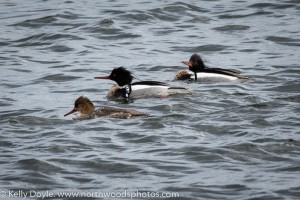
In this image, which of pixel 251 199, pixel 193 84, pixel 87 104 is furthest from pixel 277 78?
pixel 251 199

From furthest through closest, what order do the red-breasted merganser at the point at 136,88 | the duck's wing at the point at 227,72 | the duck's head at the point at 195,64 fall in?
the duck's head at the point at 195,64 < the duck's wing at the point at 227,72 < the red-breasted merganser at the point at 136,88

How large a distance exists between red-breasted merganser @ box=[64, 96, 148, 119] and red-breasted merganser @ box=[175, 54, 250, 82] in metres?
3.39

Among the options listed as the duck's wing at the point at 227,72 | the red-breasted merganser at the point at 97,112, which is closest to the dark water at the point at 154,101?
the red-breasted merganser at the point at 97,112

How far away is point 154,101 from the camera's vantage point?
51.1 ft

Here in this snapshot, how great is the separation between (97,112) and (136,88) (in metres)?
2.26

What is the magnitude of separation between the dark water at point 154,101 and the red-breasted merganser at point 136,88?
20 centimetres

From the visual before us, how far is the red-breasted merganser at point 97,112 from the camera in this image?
45.0 feet

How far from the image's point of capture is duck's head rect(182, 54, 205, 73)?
17453mm

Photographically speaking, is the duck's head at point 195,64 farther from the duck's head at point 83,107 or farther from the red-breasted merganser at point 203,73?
the duck's head at point 83,107

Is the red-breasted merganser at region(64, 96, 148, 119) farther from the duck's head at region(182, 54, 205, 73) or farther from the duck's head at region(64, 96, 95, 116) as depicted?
the duck's head at region(182, 54, 205, 73)

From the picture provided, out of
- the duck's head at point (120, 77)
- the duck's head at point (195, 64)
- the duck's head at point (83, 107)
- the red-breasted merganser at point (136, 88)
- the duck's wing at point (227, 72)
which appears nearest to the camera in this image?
the duck's head at point (83, 107)

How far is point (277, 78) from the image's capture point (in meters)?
16.8

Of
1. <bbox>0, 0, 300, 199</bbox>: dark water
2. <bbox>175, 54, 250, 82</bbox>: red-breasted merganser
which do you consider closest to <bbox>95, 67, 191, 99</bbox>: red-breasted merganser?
<bbox>0, 0, 300, 199</bbox>: dark water

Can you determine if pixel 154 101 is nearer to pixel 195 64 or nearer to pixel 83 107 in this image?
pixel 83 107
